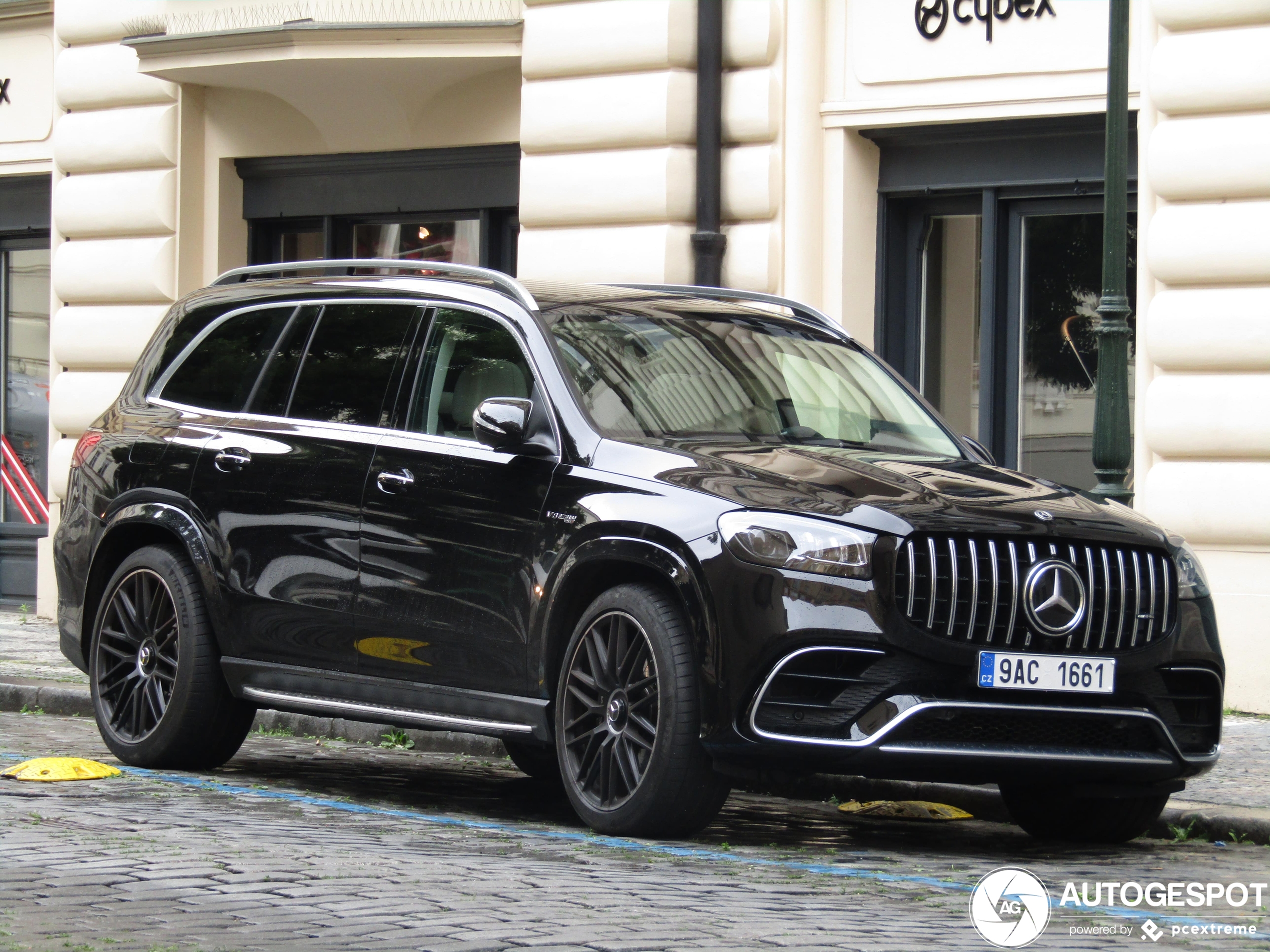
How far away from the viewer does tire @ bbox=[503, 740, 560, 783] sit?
9008 millimetres

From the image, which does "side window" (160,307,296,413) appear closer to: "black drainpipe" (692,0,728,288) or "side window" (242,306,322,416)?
"side window" (242,306,322,416)

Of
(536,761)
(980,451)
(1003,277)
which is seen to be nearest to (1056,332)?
(1003,277)

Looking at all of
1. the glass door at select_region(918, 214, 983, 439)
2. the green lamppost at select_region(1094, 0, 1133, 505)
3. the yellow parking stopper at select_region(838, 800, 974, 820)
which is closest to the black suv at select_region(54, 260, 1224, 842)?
the yellow parking stopper at select_region(838, 800, 974, 820)

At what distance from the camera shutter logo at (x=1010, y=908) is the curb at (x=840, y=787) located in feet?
2.69

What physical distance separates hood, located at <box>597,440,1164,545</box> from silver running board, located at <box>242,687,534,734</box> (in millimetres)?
1017

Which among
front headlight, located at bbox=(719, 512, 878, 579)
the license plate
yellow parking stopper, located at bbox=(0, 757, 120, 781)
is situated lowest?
yellow parking stopper, located at bbox=(0, 757, 120, 781)

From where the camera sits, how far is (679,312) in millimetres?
8195

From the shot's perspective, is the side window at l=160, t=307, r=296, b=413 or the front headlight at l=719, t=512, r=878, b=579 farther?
the side window at l=160, t=307, r=296, b=413

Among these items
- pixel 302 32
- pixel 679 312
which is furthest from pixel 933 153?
pixel 679 312

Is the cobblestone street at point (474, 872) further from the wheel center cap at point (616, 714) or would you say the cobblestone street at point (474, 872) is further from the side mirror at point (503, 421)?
the side mirror at point (503, 421)

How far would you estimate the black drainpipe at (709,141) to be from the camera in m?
13.6

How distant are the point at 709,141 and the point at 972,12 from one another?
6.04 ft

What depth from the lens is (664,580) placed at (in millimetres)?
6879

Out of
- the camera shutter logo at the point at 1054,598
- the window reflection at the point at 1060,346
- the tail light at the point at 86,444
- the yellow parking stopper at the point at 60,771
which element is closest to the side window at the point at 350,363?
the tail light at the point at 86,444
